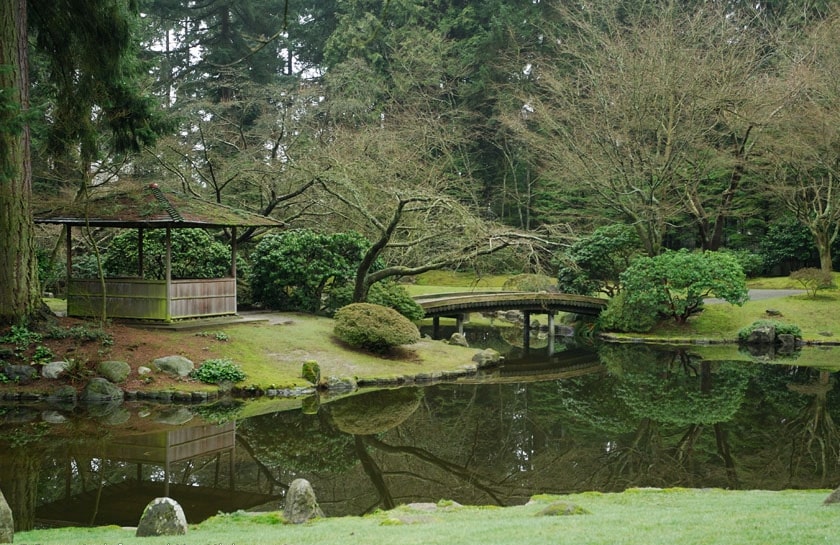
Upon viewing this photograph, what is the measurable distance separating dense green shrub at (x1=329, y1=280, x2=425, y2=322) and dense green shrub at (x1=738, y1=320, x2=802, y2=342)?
38.9 ft

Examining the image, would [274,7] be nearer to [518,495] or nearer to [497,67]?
[497,67]

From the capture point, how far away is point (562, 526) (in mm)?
6645

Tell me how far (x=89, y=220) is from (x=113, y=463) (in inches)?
352

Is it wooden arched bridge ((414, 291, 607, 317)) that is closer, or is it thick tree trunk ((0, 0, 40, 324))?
thick tree trunk ((0, 0, 40, 324))

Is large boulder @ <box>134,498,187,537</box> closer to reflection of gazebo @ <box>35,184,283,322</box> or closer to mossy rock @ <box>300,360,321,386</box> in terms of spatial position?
mossy rock @ <box>300,360,321,386</box>

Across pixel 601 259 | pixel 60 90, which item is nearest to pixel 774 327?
pixel 601 259

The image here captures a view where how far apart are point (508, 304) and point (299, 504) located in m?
19.8

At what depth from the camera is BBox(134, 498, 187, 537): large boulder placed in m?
7.00

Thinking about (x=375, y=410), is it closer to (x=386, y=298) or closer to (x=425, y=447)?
(x=425, y=447)

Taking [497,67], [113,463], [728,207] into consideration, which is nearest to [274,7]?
[497,67]

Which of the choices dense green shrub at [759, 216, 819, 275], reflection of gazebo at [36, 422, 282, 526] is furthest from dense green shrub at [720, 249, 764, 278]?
reflection of gazebo at [36, 422, 282, 526]

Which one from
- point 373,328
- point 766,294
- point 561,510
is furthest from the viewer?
point 766,294

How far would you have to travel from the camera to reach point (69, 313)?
19547 millimetres

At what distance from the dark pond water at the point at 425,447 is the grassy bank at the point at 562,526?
4.37 feet
